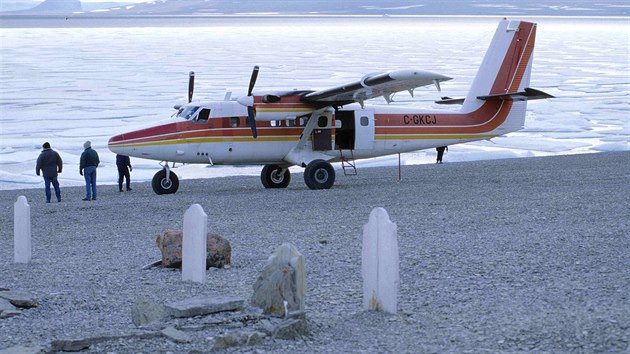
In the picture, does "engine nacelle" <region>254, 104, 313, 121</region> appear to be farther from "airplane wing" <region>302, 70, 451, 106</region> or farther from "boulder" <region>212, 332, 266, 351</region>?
"boulder" <region>212, 332, 266, 351</region>

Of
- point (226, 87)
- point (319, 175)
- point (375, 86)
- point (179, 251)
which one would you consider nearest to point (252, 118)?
point (319, 175)

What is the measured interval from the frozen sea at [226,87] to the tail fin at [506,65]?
6.93 meters

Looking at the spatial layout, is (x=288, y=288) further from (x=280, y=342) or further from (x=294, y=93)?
(x=294, y=93)

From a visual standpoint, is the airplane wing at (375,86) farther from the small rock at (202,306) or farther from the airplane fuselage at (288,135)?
the small rock at (202,306)

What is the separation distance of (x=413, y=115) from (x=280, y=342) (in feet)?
58.4

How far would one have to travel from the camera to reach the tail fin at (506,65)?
28.4m

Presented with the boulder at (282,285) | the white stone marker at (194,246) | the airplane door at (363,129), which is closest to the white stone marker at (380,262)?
the boulder at (282,285)

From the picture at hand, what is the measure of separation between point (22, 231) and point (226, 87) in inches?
1675

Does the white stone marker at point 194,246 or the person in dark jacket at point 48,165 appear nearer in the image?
the white stone marker at point 194,246

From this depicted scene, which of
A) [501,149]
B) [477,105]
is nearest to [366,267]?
[477,105]

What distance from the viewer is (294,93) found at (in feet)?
84.3

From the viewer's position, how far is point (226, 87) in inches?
2261

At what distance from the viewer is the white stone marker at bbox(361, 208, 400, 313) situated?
1081 centimetres

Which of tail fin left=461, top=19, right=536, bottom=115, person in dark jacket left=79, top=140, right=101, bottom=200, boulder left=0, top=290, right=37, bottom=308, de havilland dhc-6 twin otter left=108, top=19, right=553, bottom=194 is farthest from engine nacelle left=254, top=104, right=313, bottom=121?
boulder left=0, top=290, right=37, bottom=308
